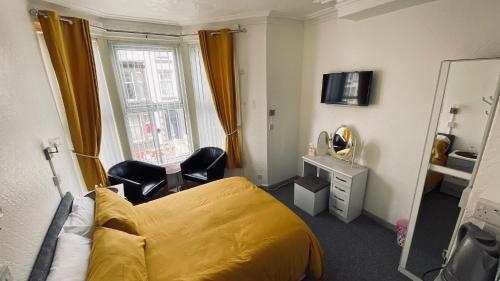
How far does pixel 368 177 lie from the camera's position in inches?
99.7

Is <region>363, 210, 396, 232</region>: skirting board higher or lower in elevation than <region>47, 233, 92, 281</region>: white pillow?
lower

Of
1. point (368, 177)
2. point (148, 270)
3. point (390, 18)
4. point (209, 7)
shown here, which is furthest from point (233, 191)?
point (390, 18)

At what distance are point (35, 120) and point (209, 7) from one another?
203 cm

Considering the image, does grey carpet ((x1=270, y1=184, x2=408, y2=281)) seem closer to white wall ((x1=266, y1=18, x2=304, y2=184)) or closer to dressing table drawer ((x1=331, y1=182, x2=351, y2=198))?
dressing table drawer ((x1=331, y1=182, x2=351, y2=198))

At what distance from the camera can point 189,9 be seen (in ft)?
8.05

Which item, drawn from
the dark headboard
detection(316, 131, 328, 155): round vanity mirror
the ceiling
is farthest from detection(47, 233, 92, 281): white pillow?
detection(316, 131, 328, 155): round vanity mirror

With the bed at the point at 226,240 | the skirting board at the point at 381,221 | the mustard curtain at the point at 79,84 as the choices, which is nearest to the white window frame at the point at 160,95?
the mustard curtain at the point at 79,84

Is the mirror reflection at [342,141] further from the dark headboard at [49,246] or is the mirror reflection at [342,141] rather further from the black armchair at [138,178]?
the dark headboard at [49,246]

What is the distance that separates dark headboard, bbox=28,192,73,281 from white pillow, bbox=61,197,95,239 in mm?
36

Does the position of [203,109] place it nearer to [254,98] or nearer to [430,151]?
[254,98]

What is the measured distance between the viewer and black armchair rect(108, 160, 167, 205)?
99.4 inches

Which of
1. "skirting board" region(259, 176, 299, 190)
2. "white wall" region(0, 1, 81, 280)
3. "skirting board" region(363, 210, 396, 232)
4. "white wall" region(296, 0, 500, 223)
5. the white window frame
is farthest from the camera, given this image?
"skirting board" region(259, 176, 299, 190)

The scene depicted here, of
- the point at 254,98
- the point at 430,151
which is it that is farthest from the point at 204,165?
the point at 430,151

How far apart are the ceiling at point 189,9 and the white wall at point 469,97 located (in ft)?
5.30
